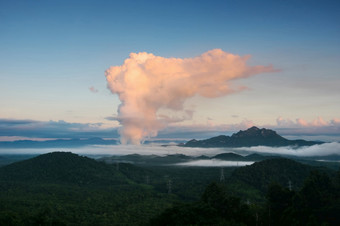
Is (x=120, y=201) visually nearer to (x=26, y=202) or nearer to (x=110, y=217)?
(x=110, y=217)

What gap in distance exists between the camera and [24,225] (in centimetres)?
7206

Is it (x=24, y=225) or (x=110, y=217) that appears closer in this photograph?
(x=24, y=225)

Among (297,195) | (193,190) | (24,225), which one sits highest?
(297,195)

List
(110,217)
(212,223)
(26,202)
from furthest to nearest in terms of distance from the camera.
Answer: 1. (26,202)
2. (110,217)
3. (212,223)

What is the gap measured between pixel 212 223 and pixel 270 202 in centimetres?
2795

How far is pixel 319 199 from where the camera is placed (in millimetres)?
91312

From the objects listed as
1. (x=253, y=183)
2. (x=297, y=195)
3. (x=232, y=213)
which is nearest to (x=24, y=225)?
(x=232, y=213)

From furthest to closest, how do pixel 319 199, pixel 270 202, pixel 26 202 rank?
pixel 26 202 → pixel 319 199 → pixel 270 202

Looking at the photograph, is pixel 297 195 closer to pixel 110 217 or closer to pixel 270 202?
pixel 270 202

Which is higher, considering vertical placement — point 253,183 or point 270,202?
point 270,202

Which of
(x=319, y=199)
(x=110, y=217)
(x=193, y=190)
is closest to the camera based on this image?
(x=319, y=199)

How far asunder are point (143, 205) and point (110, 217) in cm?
2514

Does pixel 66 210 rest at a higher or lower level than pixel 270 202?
lower

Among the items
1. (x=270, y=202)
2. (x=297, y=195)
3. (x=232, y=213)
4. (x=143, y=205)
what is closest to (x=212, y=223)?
(x=232, y=213)
